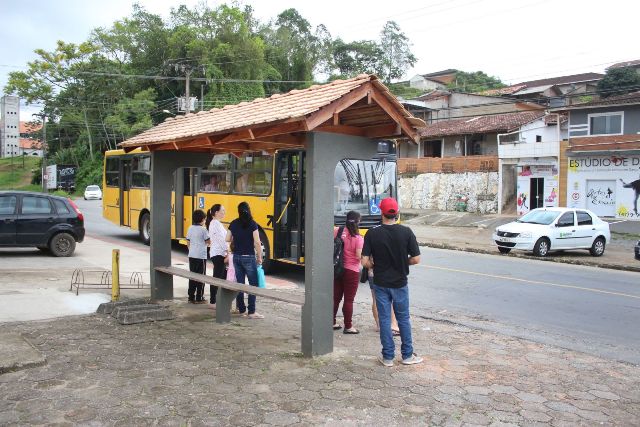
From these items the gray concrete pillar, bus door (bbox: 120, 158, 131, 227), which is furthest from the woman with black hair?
bus door (bbox: 120, 158, 131, 227)

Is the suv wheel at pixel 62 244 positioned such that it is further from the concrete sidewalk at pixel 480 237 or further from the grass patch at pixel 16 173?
the grass patch at pixel 16 173

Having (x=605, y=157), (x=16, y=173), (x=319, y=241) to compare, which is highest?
(x=16, y=173)

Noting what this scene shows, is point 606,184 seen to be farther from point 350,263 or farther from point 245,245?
point 245,245

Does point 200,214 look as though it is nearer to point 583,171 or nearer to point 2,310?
point 2,310

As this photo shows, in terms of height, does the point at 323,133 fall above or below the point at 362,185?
above

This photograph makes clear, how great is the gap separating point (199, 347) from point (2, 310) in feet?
12.0

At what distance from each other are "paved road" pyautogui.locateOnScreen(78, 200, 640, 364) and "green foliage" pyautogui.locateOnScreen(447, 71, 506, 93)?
2232 inches

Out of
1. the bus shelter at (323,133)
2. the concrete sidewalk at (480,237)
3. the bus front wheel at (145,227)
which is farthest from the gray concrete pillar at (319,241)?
the concrete sidewalk at (480,237)

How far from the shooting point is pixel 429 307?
996cm

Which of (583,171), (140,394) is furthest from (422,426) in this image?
(583,171)

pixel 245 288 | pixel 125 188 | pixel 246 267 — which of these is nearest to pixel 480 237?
pixel 125 188

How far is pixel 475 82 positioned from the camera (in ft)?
243

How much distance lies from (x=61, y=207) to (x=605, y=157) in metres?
26.5

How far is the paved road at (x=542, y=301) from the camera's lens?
26.5 ft
